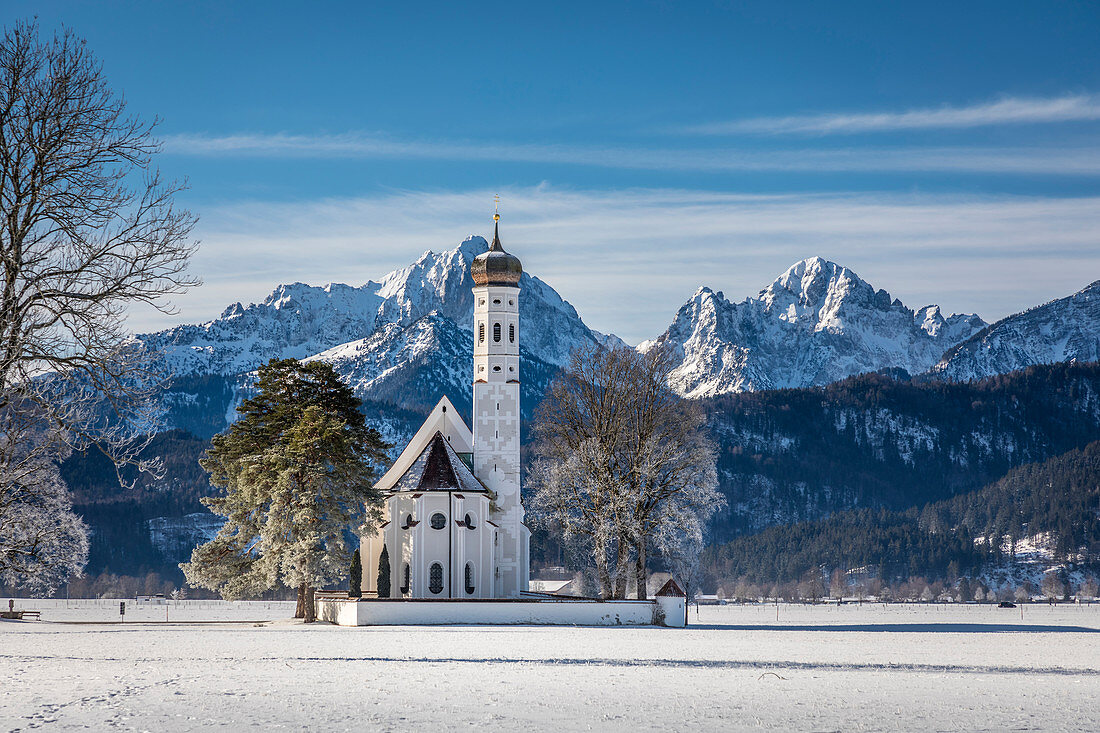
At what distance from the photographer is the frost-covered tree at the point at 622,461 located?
208 ft

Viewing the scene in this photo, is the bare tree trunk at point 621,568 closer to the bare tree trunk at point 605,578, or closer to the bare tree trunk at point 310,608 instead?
the bare tree trunk at point 605,578

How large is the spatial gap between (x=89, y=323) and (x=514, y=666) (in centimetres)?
1477

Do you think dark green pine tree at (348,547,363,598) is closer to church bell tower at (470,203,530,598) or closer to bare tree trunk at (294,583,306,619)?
bare tree trunk at (294,583,306,619)

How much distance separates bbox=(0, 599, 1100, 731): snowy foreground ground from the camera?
22141 mm

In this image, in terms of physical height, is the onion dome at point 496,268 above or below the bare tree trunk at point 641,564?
above

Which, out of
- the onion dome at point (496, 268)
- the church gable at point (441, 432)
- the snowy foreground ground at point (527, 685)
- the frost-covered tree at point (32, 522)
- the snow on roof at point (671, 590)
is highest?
the onion dome at point (496, 268)

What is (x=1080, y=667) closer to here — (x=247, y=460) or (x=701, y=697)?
(x=701, y=697)

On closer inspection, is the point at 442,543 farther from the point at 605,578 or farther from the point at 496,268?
the point at 496,268

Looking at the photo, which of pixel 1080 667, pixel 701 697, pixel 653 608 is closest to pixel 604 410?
pixel 653 608

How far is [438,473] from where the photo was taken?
7012 centimetres

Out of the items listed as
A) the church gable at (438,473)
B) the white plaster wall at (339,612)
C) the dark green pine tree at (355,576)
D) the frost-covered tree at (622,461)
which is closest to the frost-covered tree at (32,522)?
the white plaster wall at (339,612)

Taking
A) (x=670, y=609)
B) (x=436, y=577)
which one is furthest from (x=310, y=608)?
(x=670, y=609)

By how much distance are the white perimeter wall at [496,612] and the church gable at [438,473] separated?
1037 cm

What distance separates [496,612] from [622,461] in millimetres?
10961
